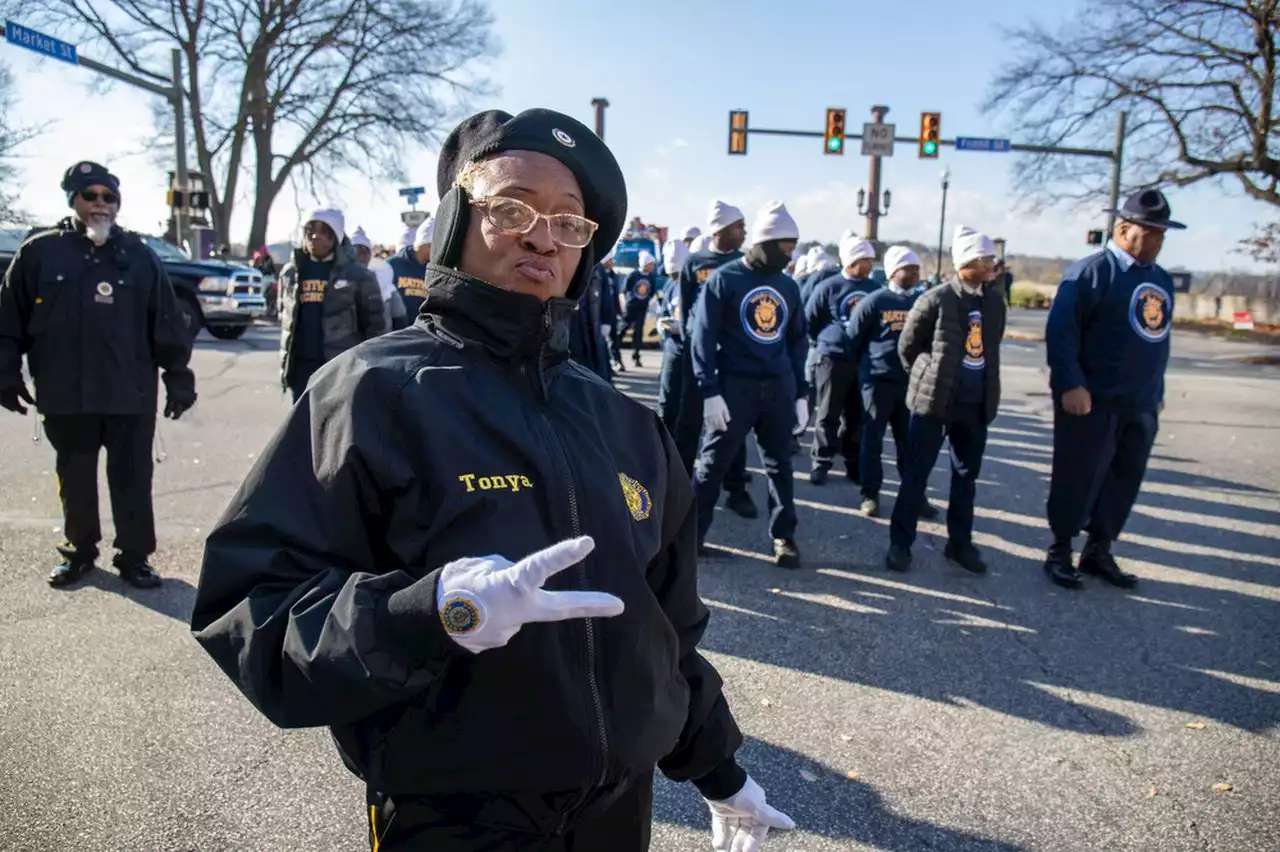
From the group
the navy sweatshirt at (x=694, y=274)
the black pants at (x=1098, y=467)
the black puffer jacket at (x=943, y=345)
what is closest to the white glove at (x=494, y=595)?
the black puffer jacket at (x=943, y=345)

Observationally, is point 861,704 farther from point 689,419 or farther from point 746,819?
point 689,419

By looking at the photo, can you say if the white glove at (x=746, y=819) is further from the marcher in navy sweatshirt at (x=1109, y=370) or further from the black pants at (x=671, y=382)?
the black pants at (x=671, y=382)

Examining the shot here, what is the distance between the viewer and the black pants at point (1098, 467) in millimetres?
5379

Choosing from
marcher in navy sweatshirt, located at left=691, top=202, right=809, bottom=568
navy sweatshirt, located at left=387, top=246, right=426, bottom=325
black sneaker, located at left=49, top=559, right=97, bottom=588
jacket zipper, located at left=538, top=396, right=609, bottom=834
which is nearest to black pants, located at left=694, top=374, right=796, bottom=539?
marcher in navy sweatshirt, located at left=691, top=202, right=809, bottom=568

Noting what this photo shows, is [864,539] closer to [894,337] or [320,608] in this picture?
[894,337]

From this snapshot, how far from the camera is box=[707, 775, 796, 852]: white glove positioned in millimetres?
1976

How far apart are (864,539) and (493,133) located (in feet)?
17.1

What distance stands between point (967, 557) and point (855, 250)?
12.9 feet

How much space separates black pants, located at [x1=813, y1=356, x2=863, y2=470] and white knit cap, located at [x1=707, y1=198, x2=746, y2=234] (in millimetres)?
1914

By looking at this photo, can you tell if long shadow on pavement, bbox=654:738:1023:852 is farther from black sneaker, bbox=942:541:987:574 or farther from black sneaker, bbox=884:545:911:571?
black sneaker, bbox=942:541:987:574

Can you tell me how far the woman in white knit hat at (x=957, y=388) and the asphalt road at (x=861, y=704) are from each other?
284 mm

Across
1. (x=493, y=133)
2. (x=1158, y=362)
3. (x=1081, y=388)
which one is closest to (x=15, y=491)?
(x=493, y=133)

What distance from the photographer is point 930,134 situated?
78.0 feet

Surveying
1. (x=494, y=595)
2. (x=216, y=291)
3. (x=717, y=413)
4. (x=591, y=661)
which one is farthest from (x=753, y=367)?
(x=216, y=291)
